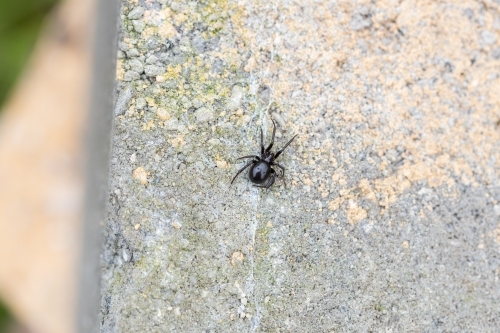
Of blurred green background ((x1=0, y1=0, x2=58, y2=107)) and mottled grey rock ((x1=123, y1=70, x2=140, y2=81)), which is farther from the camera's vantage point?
blurred green background ((x1=0, y1=0, x2=58, y2=107))

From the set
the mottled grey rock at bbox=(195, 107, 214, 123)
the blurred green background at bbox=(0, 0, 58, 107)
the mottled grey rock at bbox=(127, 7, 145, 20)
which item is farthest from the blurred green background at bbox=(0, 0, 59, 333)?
the mottled grey rock at bbox=(195, 107, 214, 123)

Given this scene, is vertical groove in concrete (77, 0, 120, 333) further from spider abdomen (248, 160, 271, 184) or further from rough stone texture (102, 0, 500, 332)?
spider abdomen (248, 160, 271, 184)

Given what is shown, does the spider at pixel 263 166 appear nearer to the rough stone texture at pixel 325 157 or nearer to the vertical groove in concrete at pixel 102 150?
the rough stone texture at pixel 325 157

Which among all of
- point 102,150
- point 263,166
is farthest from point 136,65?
point 263,166

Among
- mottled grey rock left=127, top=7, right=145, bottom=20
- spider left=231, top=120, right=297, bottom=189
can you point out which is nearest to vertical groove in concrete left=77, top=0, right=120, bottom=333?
mottled grey rock left=127, top=7, right=145, bottom=20

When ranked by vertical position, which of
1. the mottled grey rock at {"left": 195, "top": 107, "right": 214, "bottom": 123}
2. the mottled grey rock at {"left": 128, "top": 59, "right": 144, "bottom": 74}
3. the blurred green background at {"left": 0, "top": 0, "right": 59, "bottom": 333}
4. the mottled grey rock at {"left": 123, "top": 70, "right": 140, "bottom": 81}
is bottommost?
the blurred green background at {"left": 0, "top": 0, "right": 59, "bottom": 333}

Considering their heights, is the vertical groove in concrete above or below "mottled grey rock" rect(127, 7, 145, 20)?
below

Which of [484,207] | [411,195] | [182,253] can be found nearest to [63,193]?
[182,253]

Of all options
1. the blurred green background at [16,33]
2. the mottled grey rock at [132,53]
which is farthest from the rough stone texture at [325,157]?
the blurred green background at [16,33]
